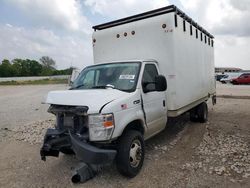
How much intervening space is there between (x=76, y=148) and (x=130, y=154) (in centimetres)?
104

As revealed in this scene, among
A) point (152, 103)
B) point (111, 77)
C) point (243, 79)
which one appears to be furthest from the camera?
point (243, 79)

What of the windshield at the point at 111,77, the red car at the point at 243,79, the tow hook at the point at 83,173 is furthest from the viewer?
the red car at the point at 243,79

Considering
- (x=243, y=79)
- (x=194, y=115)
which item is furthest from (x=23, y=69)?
(x=194, y=115)

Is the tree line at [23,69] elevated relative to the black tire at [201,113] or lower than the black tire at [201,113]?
elevated

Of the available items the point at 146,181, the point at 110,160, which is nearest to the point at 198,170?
the point at 146,181

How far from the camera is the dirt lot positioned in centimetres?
443

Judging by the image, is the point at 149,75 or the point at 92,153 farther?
the point at 149,75

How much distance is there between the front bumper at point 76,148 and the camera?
3.96 metres

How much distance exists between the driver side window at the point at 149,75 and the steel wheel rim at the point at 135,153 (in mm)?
1170

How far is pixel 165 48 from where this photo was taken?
5.93 meters

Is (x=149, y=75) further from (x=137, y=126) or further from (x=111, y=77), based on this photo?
(x=137, y=126)

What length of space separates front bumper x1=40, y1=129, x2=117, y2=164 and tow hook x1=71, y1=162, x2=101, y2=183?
35 centimetres

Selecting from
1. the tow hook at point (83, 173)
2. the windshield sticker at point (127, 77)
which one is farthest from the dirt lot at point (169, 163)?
the windshield sticker at point (127, 77)

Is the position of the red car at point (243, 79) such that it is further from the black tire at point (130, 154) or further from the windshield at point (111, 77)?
the black tire at point (130, 154)
